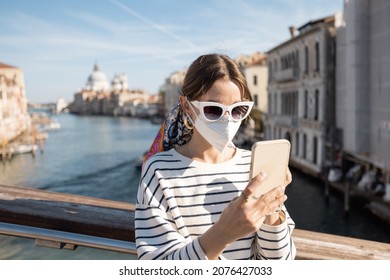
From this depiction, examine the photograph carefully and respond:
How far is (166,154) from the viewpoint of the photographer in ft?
2.15

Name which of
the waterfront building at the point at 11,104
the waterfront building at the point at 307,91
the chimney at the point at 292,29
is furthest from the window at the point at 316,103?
the waterfront building at the point at 11,104

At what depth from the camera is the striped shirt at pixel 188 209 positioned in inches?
23.2

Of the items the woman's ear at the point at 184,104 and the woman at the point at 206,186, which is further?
the woman's ear at the point at 184,104

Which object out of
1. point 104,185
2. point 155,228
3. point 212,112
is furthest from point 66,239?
point 104,185

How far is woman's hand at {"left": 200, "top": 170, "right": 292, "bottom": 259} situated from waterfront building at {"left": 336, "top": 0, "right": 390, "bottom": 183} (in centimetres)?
774

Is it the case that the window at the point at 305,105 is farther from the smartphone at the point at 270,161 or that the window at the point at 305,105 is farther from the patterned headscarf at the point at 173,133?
the smartphone at the point at 270,161

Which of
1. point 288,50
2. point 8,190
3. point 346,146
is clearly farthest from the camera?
point 288,50

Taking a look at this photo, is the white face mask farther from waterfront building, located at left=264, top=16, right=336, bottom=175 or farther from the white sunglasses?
waterfront building, located at left=264, top=16, right=336, bottom=175

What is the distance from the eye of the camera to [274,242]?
25.7 inches

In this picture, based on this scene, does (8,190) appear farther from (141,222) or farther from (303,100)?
(303,100)

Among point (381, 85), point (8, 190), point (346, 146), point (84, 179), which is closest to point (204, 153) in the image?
point (8, 190)

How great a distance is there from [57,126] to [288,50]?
30707 mm

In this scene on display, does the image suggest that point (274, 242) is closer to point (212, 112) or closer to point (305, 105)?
point (212, 112)
